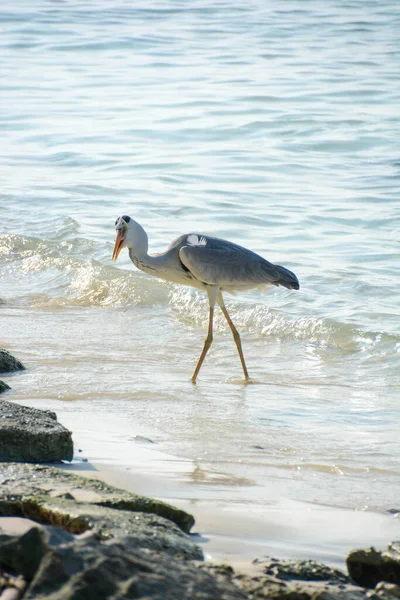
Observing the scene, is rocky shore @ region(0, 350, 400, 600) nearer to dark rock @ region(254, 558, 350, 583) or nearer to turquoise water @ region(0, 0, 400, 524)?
dark rock @ region(254, 558, 350, 583)

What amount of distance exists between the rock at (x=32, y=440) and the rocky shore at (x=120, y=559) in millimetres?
184

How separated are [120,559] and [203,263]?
16.4 feet

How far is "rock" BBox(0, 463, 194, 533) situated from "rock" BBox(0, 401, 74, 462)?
48cm

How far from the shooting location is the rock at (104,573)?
2559 mm

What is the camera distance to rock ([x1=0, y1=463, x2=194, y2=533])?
11.2ft

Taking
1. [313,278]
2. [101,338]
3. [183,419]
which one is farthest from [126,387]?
[313,278]

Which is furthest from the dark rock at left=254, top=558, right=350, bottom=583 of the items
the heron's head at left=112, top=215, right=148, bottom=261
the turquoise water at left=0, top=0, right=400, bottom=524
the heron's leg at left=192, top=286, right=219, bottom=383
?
the heron's head at left=112, top=215, right=148, bottom=261

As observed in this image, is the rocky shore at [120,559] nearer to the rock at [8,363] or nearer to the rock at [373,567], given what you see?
the rock at [373,567]

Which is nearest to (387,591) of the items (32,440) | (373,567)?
(373,567)

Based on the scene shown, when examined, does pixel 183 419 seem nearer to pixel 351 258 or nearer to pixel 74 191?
pixel 351 258

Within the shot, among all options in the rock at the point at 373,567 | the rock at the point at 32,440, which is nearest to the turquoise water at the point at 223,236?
the rock at the point at 32,440

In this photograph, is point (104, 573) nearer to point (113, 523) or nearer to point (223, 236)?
point (113, 523)

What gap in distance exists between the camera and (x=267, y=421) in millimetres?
→ 5793

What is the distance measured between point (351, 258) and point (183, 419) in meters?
5.27
